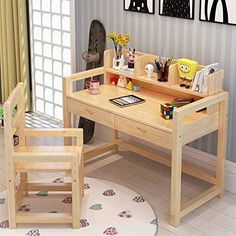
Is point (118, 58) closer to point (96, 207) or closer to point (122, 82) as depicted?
point (122, 82)

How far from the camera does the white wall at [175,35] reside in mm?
3492

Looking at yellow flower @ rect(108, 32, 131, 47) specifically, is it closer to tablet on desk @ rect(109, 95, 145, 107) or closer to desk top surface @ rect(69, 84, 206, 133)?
desk top surface @ rect(69, 84, 206, 133)

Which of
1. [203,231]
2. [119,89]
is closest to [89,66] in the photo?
[119,89]

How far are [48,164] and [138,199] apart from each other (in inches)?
26.6

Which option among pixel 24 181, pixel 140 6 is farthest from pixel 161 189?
pixel 140 6

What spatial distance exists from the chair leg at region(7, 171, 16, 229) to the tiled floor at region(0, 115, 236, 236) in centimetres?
65

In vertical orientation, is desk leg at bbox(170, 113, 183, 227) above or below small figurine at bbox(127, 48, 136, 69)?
below

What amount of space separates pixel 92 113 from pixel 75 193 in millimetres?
659

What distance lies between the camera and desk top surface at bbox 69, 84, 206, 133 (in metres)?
3.25

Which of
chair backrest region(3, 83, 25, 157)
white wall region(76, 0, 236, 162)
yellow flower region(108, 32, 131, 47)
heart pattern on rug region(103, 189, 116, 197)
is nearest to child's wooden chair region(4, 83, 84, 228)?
chair backrest region(3, 83, 25, 157)

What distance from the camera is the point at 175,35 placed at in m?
3.75

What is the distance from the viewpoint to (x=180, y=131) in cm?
309

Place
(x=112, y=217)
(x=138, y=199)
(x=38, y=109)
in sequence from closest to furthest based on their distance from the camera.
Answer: (x=112, y=217)
(x=138, y=199)
(x=38, y=109)

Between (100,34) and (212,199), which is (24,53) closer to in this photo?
(100,34)
